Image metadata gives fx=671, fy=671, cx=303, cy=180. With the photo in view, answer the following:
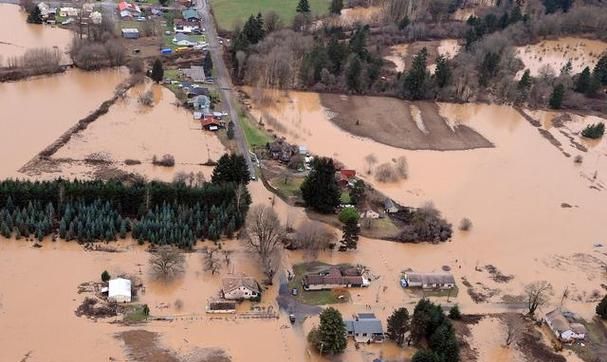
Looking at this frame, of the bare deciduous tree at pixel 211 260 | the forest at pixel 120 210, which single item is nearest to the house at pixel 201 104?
the forest at pixel 120 210

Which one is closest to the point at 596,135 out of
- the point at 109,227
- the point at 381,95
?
the point at 381,95

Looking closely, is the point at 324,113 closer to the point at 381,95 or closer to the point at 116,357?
the point at 381,95

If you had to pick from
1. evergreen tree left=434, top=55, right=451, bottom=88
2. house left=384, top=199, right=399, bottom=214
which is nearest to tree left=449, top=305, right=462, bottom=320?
house left=384, top=199, right=399, bottom=214

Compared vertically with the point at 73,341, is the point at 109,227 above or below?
above

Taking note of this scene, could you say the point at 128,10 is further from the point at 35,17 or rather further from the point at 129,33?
the point at 35,17

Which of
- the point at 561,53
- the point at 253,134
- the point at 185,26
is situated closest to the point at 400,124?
the point at 253,134

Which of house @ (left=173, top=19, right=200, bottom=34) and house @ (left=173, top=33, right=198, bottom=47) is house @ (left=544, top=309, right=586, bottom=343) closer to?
house @ (left=173, top=33, right=198, bottom=47)
